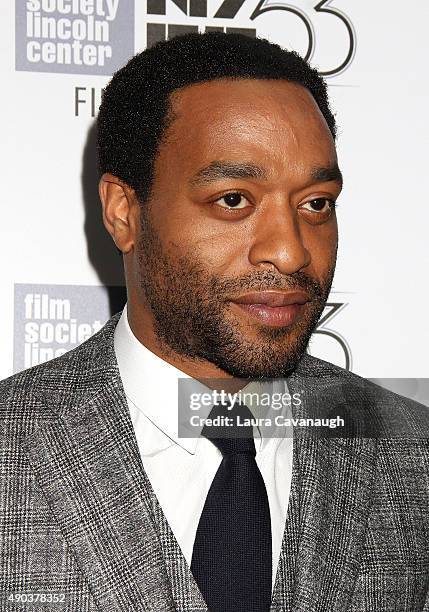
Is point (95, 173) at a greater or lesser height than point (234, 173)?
greater

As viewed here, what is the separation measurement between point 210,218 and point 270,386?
0.28 m

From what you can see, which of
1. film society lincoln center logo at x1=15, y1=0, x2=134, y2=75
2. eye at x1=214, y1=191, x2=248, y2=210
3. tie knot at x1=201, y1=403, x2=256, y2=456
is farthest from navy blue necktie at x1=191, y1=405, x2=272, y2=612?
film society lincoln center logo at x1=15, y1=0, x2=134, y2=75

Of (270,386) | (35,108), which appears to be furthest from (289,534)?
(35,108)

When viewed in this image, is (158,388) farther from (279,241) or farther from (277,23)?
(277,23)

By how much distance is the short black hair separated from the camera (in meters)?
1.48

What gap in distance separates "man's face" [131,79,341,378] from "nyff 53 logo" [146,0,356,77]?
1.50 ft

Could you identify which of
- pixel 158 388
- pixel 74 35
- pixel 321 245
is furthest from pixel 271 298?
pixel 74 35

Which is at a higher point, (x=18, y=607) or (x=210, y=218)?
(x=210, y=218)

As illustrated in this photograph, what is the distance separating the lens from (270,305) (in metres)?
1.35

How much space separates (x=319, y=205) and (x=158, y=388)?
34 centimetres

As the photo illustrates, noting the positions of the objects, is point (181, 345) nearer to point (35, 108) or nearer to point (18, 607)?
point (18, 607)

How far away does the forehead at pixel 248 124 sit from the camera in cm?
139

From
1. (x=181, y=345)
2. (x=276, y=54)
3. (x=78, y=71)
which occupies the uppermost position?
(x=78, y=71)

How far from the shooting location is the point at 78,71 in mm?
1846
